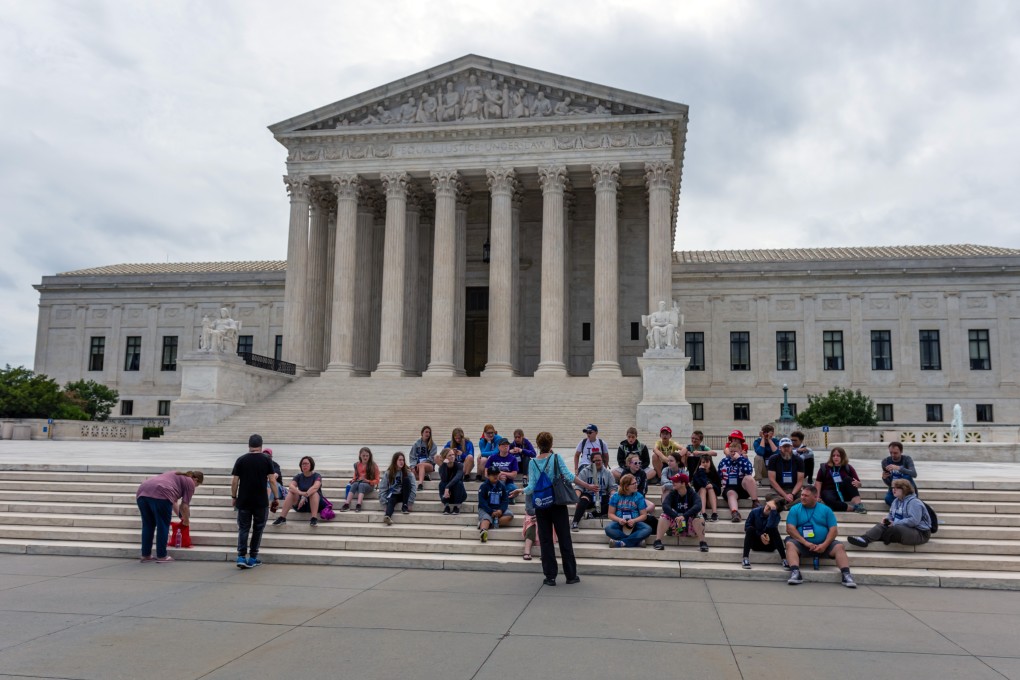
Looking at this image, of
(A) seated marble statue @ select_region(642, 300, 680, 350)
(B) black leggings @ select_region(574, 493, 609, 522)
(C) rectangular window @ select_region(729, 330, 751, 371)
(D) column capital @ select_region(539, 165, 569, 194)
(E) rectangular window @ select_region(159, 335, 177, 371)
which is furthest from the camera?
(E) rectangular window @ select_region(159, 335, 177, 371)

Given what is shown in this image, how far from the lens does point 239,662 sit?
7.28 m

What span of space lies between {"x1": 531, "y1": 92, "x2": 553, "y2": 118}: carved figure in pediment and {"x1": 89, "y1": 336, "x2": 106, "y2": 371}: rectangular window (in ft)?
124

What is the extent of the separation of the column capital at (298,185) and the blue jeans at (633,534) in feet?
118

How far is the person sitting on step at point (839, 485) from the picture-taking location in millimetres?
14320

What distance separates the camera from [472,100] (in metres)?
43.8

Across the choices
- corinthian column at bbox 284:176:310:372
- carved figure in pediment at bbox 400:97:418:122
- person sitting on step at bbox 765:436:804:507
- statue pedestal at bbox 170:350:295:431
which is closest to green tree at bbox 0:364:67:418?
statue pedestal at bbox 170:350:295:431

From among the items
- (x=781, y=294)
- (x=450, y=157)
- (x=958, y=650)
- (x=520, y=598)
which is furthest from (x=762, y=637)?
(x=781, y=294)

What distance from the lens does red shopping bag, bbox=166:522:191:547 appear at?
13.3 m

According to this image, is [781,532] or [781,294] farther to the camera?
[781,294]

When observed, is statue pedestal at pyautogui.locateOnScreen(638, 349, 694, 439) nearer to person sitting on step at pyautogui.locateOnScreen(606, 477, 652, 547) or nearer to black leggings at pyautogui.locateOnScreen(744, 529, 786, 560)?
person sitting on step at pyautogui.locateOnScreen(606, 477, 652, 547)

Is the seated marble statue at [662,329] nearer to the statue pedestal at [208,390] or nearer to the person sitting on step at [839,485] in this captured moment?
the statue pedestal at [208,390]

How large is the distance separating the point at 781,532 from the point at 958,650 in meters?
5.70

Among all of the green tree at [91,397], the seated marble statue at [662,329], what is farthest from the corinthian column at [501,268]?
the green tree at [91,397]

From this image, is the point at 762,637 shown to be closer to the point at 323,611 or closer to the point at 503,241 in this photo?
the point at 323,611
